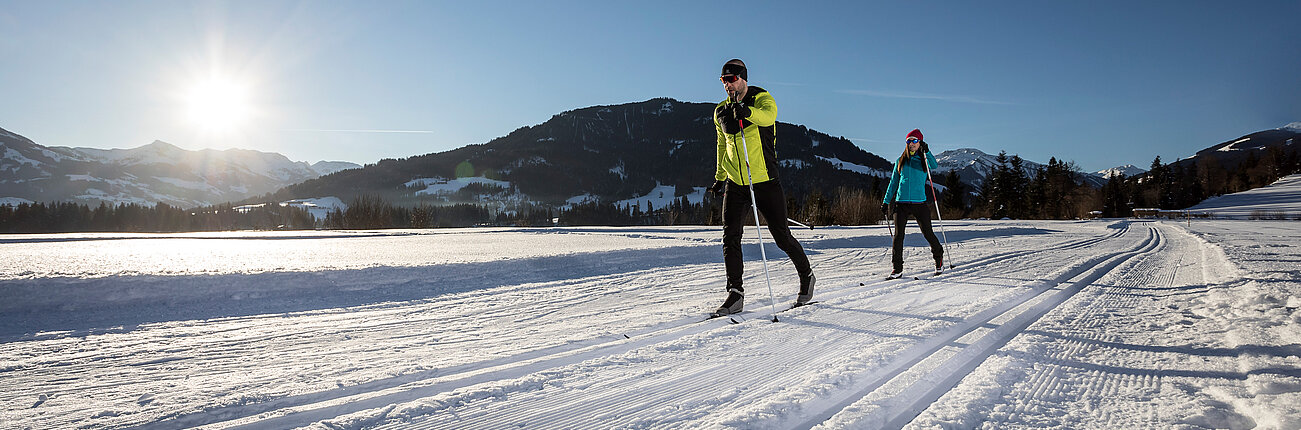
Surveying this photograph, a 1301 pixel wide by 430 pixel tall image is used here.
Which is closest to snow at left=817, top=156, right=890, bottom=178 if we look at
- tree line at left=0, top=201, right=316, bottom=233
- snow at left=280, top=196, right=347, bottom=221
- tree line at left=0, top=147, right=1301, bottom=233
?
tree line at left=0, top=147, right=1301, bottom=233

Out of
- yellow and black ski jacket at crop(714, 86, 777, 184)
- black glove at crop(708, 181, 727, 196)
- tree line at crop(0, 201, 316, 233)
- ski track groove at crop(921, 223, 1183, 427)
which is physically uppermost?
tree line at crop(0, 201, 316, 233)

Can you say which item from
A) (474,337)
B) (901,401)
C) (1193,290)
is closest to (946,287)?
(1193,290)

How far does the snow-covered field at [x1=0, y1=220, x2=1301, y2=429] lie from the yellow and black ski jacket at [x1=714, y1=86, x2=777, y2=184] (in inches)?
42.1

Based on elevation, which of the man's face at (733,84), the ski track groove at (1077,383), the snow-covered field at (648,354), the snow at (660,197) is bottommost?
the ski track groove at (1077,383)

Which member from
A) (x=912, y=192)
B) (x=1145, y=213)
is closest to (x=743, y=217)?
(x=912, y=192)

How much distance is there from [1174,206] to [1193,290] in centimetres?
10508

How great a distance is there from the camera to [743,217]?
3906mm

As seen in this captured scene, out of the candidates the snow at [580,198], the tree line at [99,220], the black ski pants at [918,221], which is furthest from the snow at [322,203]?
the black ski pants at [918,221]

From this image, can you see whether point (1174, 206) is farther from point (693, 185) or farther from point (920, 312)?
point (693, 185)

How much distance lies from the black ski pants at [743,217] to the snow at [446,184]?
18258cm

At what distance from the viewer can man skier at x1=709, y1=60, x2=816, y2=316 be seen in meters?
3.61

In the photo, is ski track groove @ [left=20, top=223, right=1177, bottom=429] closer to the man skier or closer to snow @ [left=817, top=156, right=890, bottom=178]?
the man skier

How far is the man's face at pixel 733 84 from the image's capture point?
3660 mm

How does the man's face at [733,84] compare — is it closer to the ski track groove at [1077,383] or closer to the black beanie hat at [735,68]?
the black beanie hat at [735,68]
